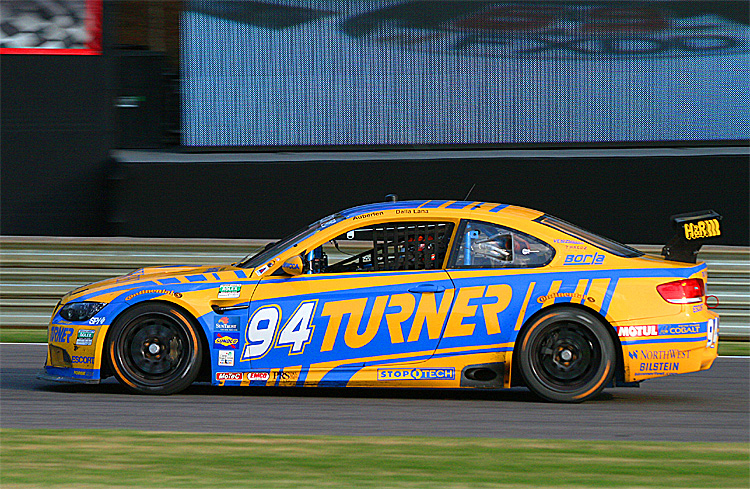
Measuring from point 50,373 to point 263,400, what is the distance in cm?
169

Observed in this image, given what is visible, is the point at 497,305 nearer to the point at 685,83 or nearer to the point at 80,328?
the point at 80,328

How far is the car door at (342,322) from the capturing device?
275 inches

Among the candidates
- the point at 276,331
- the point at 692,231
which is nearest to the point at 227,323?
the point at 276,331

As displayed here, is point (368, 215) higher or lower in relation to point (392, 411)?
higher

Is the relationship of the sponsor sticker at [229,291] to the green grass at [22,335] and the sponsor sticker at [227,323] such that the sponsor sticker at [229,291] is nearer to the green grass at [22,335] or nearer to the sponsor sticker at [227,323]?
the sponsor sticker at [227,323]

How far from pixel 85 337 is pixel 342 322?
196cm

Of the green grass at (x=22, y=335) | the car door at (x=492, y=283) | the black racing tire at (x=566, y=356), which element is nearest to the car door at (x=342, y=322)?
the car door at (x=492, y=283)

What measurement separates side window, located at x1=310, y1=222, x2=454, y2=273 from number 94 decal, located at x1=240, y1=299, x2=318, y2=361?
1.28 feet

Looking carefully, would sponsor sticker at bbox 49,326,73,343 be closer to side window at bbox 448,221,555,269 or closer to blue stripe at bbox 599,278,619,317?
side window at bbox 448,221,555,269

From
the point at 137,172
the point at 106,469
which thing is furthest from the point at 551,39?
the point at 106,469

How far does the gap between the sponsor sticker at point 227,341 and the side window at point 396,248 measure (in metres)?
0.78

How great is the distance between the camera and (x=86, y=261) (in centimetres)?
1125

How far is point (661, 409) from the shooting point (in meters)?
7.06

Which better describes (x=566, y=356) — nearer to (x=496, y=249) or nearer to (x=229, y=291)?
(x=496, y=249)
